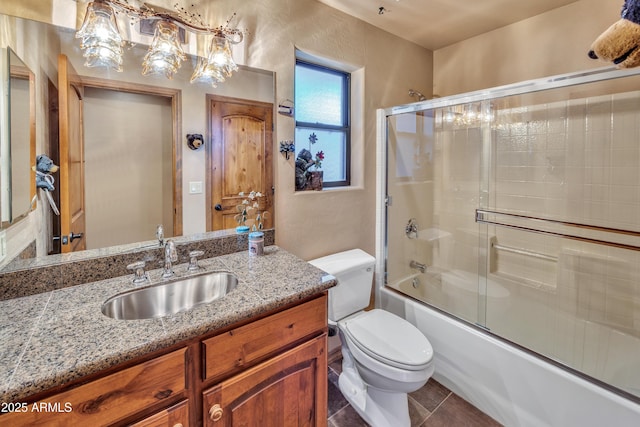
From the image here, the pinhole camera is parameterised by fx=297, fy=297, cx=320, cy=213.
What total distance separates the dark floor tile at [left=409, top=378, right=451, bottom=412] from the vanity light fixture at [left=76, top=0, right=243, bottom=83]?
6.85ft

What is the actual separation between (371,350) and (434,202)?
1.45 meters

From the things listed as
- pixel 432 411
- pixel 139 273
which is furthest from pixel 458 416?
pixel 139 273

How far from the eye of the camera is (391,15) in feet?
6.56

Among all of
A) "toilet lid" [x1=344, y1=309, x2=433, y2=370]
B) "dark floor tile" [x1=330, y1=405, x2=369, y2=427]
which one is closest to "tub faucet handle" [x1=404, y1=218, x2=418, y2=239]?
"toilet lid" [x1=344, y1=309, x2=433, y2=370]

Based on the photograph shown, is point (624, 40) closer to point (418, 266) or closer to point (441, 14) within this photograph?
point (441, 14)

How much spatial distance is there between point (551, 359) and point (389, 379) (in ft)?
2.79

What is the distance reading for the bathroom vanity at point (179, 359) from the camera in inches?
27.5

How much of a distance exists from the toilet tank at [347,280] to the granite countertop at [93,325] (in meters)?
0.52

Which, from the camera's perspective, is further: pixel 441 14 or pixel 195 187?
pixel 441 14

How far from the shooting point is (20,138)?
1.04 m

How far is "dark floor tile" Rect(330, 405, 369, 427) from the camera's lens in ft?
5.24

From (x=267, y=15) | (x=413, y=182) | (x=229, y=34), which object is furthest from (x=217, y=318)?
(x=413, y=182)

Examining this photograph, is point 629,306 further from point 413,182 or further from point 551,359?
point 413,182

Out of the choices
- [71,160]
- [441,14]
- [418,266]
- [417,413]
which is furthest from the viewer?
[418,266]
